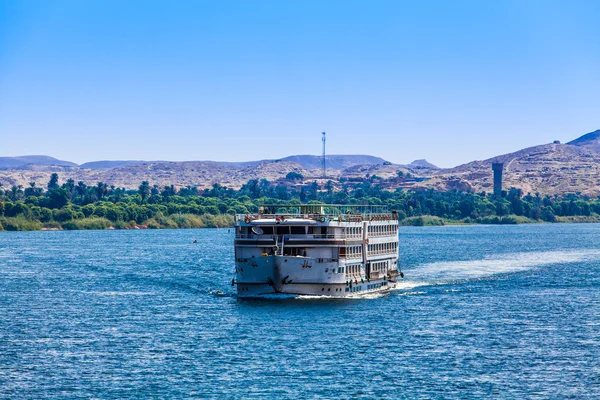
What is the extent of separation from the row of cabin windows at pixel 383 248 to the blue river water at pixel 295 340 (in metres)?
4.69

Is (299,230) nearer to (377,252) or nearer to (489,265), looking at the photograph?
(377,252)

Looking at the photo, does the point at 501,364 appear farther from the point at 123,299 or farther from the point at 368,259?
the point at 123,299

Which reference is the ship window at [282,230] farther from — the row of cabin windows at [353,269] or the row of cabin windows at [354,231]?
the row of cabin windows at [353,269]

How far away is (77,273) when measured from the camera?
139 meters

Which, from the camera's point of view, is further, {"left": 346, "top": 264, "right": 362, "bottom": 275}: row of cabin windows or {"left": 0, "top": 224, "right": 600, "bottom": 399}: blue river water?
{"left": 346, "top": 264, "right": 362, "bottom": 275}: row of cabin windows

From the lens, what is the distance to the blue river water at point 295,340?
64500 millimetres

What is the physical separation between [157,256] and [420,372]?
108980mm

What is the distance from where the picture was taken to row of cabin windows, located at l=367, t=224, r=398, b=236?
107125 mm

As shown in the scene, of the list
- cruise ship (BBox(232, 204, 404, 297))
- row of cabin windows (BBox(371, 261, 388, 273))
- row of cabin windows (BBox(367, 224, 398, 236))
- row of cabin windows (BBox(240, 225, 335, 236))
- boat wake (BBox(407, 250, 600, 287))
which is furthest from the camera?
boat wake (BBox(407, 250, 600, 287))

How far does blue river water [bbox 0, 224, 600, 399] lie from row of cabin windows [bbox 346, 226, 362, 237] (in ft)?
20.2

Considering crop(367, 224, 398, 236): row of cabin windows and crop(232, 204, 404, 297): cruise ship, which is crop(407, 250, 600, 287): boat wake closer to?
crop(367, 224, 398, 236): row of cabin windows

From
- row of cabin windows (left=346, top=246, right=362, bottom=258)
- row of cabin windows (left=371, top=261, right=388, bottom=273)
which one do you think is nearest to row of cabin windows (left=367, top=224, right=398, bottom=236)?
row of cabin windows (left=371, top=261, right=388, bottom=273)

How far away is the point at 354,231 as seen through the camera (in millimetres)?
101125

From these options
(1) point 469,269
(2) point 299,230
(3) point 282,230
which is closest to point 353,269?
(2) point 299,230
